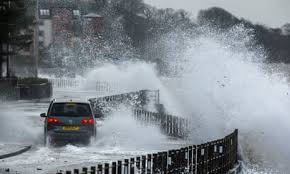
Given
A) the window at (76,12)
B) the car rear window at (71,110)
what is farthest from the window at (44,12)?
the car rear window at (71,110)

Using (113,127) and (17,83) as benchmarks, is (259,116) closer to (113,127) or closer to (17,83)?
(113,127)

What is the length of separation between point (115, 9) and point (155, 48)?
26.4 meters

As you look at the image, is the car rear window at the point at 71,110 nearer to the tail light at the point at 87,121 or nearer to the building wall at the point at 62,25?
the tail light at the point at 87,121

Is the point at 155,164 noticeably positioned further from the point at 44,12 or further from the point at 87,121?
the point at 44,12

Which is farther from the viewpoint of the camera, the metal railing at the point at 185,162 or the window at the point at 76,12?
the window at the point at 76,12

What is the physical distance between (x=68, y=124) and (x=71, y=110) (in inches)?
19.2

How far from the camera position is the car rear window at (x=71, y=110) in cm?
2727

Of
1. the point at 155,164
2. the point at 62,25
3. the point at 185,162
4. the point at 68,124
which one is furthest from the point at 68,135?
the point at 62,25

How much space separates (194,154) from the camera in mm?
18500

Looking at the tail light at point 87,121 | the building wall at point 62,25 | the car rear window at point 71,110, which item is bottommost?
the building wall at point 62,25

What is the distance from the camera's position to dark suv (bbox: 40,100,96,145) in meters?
27.0

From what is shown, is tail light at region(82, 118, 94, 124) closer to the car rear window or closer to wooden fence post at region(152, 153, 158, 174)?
the car rear window

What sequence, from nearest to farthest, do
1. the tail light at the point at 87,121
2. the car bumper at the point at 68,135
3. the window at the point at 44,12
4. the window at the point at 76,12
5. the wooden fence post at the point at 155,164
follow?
the wooden fence post at the point at 155,164 → the car bumper at the point at 68,135 → the tail light at the point at 87,121 → the window at the point at 44,12 → the window at the point at 76,12

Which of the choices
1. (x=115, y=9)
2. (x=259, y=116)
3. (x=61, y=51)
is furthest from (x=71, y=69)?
(x=259, y=116)
